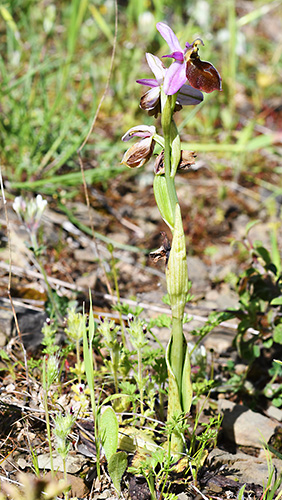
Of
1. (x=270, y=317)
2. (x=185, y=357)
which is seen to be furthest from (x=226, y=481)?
(x=270, y=317)

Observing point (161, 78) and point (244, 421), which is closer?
point (161, 78)

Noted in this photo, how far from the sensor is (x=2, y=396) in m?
1.73

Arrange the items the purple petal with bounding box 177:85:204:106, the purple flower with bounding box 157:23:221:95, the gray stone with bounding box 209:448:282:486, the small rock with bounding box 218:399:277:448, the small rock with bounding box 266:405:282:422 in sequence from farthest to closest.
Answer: the small rock with bounding box 266:405:282:422, the small rock with bounding box 218:399:277:448, the gray stone with bounding box 209:448:282:486, the purple petal with bounding box 177:85:204:106, the purple flower with bounding box 157:23:221:95

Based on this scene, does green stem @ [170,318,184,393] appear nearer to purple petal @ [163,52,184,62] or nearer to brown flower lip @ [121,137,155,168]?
brown flower lip @ [121,137,155,168]

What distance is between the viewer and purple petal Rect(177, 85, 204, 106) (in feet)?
4.51

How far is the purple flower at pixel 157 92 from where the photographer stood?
4.42 feet

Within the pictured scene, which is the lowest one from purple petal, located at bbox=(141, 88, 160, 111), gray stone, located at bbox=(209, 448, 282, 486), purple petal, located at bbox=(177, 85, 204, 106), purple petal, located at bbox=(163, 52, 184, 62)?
gray stone, located at bbox=(209, 448, 282, 486)

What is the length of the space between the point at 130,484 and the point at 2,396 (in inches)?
22.1

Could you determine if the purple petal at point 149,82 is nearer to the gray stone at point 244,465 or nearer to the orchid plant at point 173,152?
the orchid plant at point 173,152

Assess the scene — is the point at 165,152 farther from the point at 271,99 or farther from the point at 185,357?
the point at 271,99

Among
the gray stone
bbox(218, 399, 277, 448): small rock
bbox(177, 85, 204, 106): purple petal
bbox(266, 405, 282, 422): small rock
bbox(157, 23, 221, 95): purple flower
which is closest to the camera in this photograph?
bbox(157, 23, 221, 95): purple flower

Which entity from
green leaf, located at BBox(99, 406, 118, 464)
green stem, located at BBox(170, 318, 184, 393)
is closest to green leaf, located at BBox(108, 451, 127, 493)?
green leaf, located at BBox(99, 406, 118, 464)

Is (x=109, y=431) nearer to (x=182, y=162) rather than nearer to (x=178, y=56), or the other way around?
(x=182, y=162)

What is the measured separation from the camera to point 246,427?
1.80m
